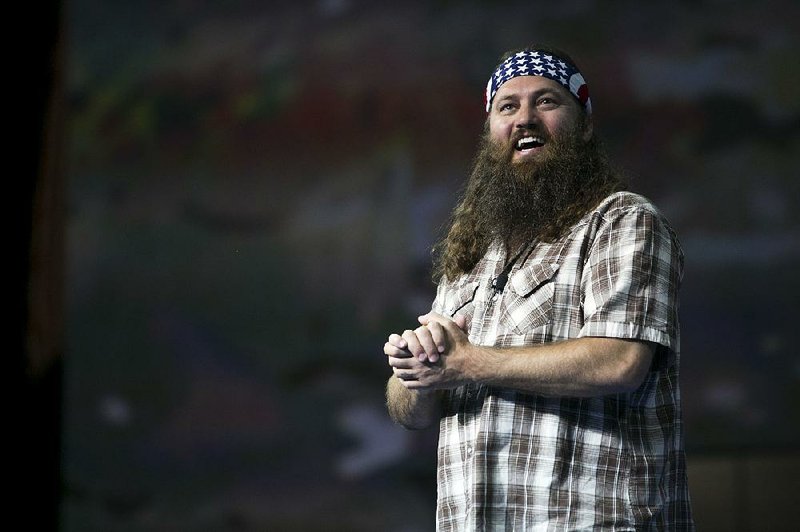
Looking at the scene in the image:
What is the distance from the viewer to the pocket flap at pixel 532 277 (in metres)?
2.26

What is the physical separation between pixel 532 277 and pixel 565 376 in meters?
0.27

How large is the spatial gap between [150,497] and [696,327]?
106 inches

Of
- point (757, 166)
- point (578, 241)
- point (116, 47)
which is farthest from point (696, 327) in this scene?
point (578, 241)

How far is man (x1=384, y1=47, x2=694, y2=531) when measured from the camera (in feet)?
6.85

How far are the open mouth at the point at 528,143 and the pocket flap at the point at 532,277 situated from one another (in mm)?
333

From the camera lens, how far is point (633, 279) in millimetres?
2137

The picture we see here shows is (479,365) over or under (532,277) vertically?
under

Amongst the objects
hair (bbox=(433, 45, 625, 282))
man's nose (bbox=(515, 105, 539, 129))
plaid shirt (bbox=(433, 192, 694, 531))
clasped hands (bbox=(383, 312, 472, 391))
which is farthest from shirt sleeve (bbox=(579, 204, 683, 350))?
man's nose (bbox=(515, 105, 539, 129))

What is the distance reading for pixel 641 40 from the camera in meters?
5.56

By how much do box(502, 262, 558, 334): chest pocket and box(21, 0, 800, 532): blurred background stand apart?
10.2ft

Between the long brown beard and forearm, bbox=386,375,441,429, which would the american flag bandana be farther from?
forearm, bbox=386,375,441,429

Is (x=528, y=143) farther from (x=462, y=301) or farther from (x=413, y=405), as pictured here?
(x=413, y=405)

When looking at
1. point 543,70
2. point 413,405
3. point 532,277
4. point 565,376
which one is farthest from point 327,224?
point 565,376

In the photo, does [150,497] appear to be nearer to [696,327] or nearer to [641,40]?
[696,327]
